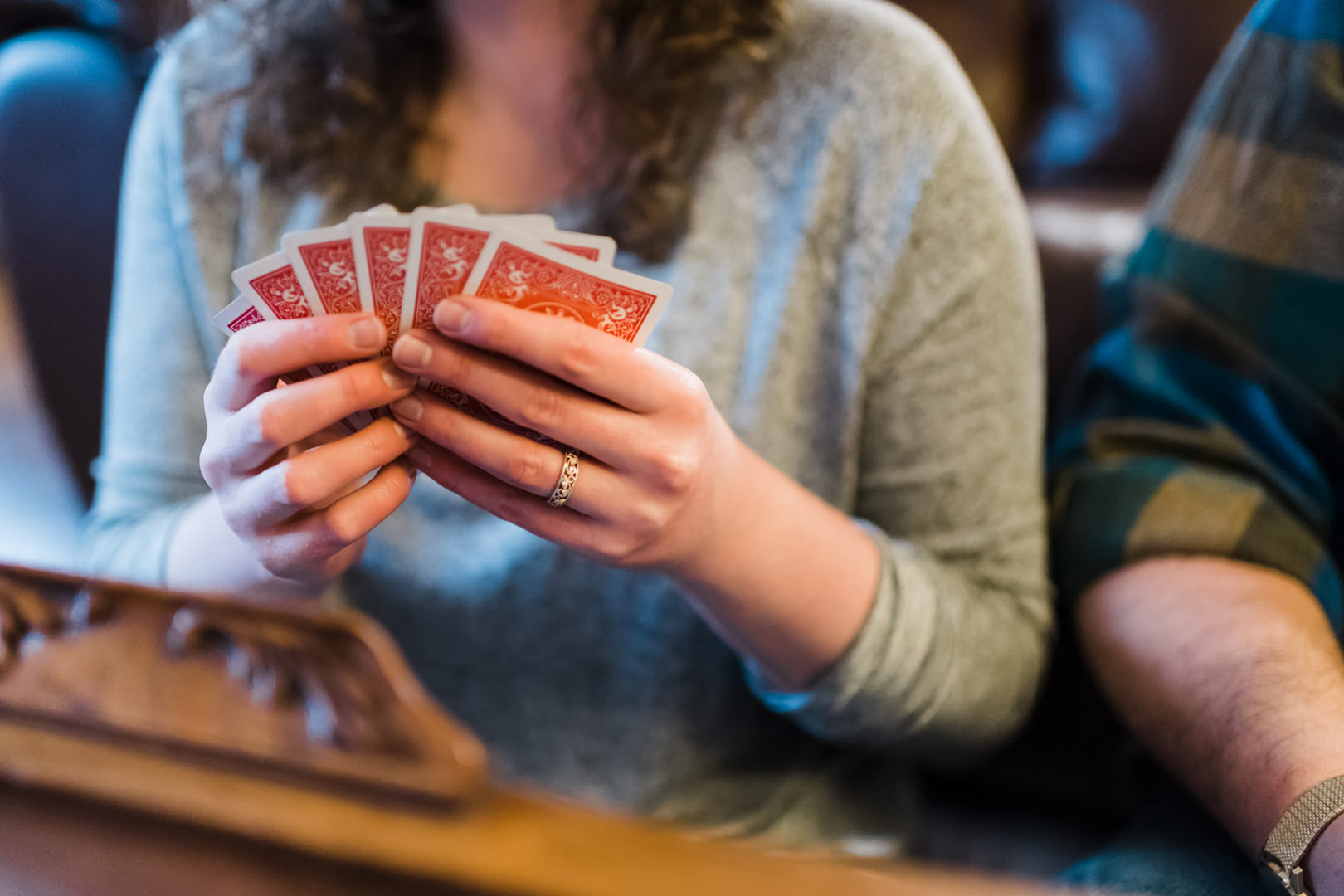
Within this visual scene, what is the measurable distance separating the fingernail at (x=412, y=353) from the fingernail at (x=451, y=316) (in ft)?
0.05

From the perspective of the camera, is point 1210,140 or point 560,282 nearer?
point 560,282

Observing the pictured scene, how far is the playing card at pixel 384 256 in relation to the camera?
0.51m

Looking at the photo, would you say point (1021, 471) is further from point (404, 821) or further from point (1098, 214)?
point (404, 821)

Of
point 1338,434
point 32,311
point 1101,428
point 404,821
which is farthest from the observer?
point 32,311

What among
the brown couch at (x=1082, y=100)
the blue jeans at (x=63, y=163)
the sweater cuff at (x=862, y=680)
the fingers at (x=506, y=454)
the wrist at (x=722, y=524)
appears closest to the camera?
the fingers at (x=506, y=454)

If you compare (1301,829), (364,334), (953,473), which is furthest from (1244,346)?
(364,334)

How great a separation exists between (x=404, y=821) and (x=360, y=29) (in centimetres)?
69

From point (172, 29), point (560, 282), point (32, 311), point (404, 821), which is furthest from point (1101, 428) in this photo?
point (32, 311)

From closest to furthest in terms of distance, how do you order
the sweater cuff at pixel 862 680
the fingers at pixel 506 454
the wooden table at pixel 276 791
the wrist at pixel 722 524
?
the wooden table at pixel 276 791
the fingers at pixel 506 454
the wrist at pixel 722 524
the sweater cuff at pixel 862 680

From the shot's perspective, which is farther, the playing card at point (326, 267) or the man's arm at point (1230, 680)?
the man's arm at point (1230, 680)

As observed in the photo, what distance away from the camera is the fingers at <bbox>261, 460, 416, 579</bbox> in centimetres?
53

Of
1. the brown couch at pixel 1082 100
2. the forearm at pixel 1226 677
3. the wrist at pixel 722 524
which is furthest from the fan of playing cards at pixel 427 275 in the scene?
the brown couch at pixel 1082 100

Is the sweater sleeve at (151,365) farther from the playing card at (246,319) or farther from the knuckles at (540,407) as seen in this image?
the knuckles at (540,407)

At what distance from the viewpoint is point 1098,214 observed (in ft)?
3.50
